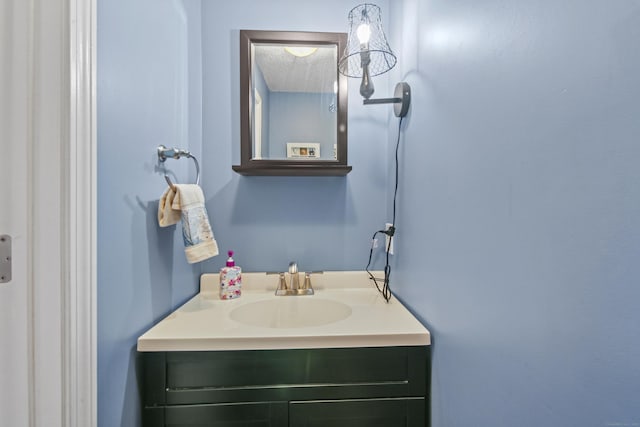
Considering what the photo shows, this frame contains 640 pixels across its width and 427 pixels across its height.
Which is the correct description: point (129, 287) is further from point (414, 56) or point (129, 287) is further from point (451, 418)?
point (414, 56)

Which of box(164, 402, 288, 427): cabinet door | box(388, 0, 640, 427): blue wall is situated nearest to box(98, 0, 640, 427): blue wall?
box(388, 0, 640, 427): blue wall

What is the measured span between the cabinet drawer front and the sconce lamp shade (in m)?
1.03

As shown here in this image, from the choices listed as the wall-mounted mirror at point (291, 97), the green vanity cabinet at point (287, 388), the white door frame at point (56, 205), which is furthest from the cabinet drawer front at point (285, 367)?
the wall-mounted mirror at point (291, 97)

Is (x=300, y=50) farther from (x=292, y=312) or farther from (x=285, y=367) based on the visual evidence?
(x=285, y=367)

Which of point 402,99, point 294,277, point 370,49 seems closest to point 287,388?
point 294,277

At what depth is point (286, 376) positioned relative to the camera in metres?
0.78

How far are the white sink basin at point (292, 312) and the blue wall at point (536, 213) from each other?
452mm

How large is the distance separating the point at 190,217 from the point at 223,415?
624 mm

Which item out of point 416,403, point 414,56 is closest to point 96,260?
point 416,403

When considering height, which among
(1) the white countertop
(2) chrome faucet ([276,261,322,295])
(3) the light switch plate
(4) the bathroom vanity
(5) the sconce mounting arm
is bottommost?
(4) the bathroom vanity

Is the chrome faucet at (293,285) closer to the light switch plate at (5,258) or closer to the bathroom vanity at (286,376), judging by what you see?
the bathroom vanity at (286,376)

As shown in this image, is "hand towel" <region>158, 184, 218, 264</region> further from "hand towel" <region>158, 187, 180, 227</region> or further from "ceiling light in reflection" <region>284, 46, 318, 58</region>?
"ceiling light in reflection" <region>284, 46, 318, 58</region>

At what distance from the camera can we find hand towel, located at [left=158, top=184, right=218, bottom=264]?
0.88 meters

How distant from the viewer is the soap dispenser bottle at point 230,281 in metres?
1.13
